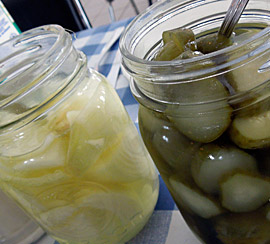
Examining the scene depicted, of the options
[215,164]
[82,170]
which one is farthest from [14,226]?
[215,164]

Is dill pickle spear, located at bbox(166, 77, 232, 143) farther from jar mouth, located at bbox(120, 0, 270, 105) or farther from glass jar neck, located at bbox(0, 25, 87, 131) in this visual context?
glass jar neck, located at bbox(0, 25, 87, 131)

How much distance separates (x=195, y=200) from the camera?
263mm

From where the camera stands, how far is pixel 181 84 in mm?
227

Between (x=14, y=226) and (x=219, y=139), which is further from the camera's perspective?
(x=14, y=226)

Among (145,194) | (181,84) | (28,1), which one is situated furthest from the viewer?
(28,1)

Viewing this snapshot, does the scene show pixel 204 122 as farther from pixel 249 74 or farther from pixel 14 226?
pixel 14 226

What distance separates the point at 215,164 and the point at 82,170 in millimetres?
124

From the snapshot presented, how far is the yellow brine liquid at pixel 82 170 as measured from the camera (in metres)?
0.30

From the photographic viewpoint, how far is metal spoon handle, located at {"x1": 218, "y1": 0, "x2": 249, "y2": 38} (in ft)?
0.78

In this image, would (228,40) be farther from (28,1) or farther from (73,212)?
(28,1)

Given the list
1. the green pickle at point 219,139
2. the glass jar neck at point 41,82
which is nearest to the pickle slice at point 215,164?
the green pickle at point 219,139

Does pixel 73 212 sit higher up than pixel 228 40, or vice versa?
pixel 228 40

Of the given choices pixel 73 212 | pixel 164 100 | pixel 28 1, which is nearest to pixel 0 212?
pixel 73 212

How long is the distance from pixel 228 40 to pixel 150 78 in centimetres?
A: 7
